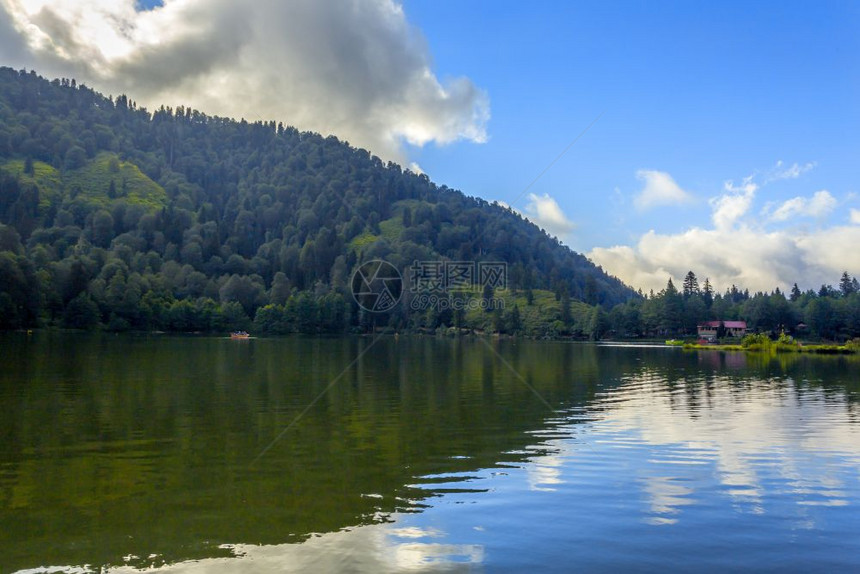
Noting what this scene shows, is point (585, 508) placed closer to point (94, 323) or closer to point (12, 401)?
point (12, 401)

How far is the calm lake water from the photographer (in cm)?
1419

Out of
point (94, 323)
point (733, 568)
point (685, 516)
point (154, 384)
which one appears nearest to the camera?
point (733, 568)

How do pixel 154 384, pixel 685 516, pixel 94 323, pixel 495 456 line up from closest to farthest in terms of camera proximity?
pixel 685 516, pixel 495 456, pixel 154 384, pixel 94 323

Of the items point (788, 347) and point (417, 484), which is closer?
point (417, 484)

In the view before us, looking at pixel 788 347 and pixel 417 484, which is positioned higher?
pixel 788 347

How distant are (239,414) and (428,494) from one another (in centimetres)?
1877

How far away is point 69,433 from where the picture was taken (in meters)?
27.9

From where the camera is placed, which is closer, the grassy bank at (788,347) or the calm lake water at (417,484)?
the calm lake water at (417,484)

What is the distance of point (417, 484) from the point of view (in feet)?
66.5

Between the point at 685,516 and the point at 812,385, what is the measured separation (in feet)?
169

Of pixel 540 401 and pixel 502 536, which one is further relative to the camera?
pixel 540 401

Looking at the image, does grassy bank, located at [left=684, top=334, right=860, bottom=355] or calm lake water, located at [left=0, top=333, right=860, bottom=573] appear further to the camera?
grassy bank, located at [left=684, top=334, right=860, bottom=355]

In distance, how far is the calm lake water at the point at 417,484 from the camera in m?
14.2

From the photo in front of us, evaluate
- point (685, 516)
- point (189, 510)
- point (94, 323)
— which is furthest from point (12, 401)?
point (94, 323)
